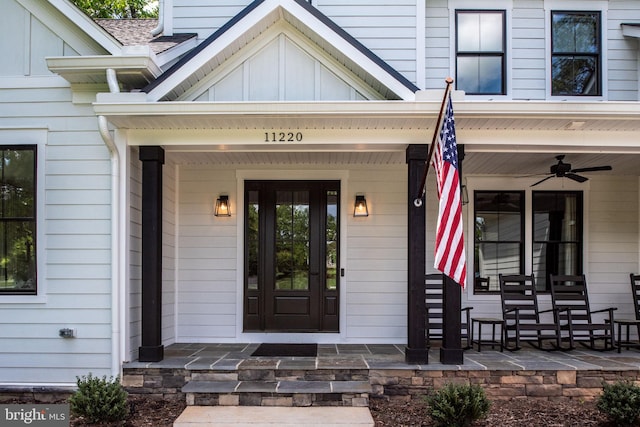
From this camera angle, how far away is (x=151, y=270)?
4.76m

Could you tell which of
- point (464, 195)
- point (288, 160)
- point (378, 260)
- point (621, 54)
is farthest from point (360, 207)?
point (621, 54)

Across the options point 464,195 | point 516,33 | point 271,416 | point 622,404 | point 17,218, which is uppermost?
point 516,33

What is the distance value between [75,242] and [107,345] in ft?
3.61

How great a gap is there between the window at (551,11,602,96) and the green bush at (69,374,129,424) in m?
6.08

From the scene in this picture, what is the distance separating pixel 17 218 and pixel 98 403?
226cm

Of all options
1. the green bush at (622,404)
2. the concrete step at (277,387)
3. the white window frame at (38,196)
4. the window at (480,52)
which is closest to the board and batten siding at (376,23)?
the window at (480,52)

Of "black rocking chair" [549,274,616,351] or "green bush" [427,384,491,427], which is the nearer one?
"green bush" [427,384,491,427]

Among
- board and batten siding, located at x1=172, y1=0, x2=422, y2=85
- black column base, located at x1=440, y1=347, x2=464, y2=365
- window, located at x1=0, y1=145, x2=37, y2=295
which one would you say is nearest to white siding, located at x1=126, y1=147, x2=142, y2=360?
window, located at x1=0, y1=145, x2=37, y2=295

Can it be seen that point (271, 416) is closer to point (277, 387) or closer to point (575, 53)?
point (277, 387)

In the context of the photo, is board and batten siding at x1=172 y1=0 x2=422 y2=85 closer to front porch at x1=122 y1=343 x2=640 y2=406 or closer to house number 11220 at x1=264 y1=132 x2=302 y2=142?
house number 11220 at x1=264 y1=132 x2=302 y2=142

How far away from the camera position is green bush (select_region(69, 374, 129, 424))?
3.80 m

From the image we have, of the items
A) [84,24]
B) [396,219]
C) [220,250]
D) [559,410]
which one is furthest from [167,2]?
[559,410]

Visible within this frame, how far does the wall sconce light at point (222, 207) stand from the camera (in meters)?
6.12

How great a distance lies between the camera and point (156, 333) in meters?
4.76
